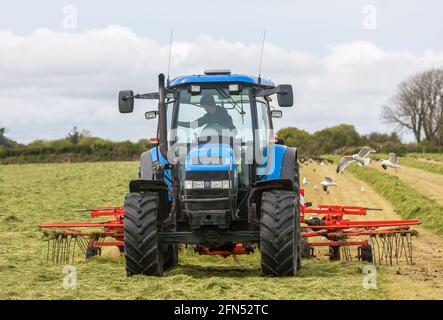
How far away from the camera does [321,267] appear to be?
11.8 metres

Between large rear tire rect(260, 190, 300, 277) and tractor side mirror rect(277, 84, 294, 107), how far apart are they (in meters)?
1.22

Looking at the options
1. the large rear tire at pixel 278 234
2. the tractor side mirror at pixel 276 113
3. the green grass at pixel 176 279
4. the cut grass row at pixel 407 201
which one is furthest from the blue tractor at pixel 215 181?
the cut grass row at pixel 407 201

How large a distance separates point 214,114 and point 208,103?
19 cm

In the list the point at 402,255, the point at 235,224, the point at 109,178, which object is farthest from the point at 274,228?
A: the point at 109,178

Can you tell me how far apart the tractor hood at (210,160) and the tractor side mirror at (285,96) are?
101 centimetres

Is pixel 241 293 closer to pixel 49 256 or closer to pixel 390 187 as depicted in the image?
pixel 49 256

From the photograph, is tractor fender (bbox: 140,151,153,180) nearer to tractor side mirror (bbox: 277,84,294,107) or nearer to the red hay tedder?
the red hay tedder

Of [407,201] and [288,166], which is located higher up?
[288,166]

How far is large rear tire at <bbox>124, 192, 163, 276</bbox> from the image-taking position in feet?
32.5

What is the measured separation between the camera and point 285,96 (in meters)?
10.3

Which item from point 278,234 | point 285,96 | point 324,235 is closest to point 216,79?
point 285,96

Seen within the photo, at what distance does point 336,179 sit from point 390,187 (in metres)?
9.78

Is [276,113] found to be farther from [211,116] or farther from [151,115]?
[151,115]

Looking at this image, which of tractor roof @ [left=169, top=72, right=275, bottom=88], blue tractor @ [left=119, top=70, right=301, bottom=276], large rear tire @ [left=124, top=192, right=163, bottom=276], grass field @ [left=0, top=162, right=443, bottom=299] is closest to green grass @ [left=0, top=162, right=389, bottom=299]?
grass field @ [left=0, top=162, right=443, bottom=299]
